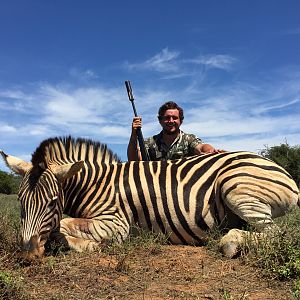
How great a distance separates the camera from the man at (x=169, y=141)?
566 cm

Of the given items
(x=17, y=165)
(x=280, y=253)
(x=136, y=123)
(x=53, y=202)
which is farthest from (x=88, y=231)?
(x=136, y=123)

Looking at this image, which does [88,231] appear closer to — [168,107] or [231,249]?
[231,249]

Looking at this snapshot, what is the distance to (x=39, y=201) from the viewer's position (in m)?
3.31

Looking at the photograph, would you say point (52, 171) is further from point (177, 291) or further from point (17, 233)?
point (177, 291)

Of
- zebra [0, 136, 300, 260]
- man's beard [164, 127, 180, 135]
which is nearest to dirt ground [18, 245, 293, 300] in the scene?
zebra [0, 136, 300, 260]

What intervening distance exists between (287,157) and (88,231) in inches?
830

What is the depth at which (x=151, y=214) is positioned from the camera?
3.89m

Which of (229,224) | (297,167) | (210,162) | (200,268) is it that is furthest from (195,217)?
(297,167)

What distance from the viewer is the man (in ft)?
18.6

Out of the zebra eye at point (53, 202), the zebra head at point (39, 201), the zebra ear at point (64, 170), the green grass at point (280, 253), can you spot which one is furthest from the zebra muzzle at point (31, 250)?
the green grass at point (280, 253)

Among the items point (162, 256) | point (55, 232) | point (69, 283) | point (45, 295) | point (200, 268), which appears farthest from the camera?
point (55, 232)

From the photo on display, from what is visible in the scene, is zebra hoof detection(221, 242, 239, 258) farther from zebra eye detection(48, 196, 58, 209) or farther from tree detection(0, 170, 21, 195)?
tree detection(0, 170, 21, 195)

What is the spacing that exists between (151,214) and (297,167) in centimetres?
2011

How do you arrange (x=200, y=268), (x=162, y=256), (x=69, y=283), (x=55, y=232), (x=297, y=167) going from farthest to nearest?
(x=297, y=167)
(x=55, y=232)
(x=162, y=256)
(x=200, y=268)
(x=69, y=283)
